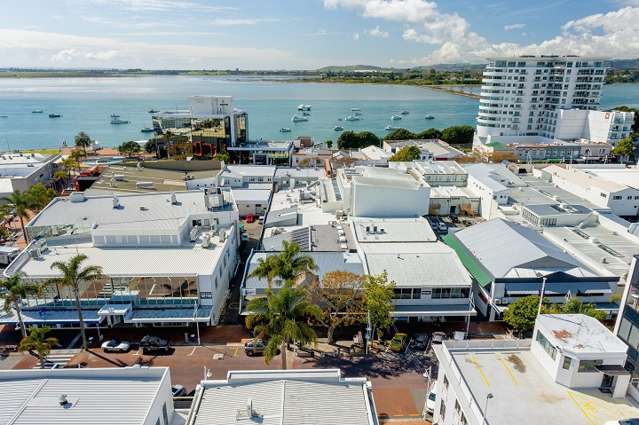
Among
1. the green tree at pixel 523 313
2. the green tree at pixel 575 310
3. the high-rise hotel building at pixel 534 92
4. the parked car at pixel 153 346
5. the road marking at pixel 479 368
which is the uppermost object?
the high-rise hotel building at pixel 534 92

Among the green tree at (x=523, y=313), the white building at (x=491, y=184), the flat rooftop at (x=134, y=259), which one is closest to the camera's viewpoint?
the green tree at (x=523, y=313)

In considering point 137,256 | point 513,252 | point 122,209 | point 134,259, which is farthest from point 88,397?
point 513,252

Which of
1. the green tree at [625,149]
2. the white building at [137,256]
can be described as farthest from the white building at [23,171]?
the green tree at [625,149]

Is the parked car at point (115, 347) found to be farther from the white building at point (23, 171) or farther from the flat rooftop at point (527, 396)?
the white building at point (23, 171)

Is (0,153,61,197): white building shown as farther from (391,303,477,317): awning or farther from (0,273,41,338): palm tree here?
(391,303,477,317): awning

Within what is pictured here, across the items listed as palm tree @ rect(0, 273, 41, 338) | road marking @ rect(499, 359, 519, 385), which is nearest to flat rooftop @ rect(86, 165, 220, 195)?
palm tree @ rect(0, 273, 41, 338)

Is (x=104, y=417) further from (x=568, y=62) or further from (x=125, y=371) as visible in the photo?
(x=568, y=62)
